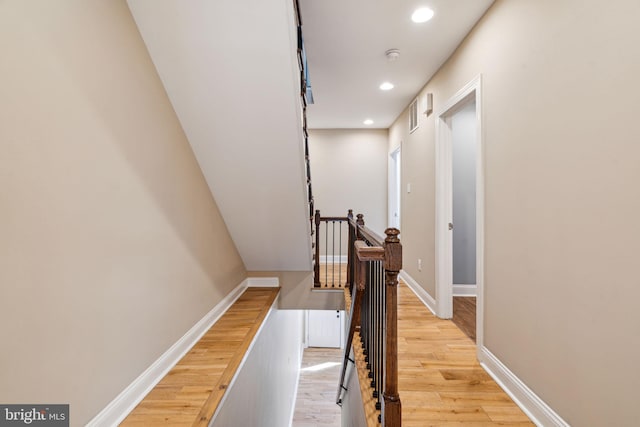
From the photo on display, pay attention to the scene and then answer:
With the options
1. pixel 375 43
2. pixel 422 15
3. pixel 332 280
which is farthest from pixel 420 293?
pixel 422 15

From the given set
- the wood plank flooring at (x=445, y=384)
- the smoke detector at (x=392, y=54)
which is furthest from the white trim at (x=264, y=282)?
the smoke detector at (x=392, y=54)

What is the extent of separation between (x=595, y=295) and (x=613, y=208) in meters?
0.38

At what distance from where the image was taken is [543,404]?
1.65m

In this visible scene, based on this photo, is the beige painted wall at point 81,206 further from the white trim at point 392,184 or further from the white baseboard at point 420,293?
the white trim at point 392,184

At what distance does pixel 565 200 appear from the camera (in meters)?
→ 1.51

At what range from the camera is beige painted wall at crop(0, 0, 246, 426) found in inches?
41.6

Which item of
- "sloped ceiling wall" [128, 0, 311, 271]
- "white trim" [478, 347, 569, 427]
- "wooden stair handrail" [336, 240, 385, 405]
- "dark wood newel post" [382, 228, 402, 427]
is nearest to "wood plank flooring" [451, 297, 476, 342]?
"white trim" [478, 347, 569, 427]

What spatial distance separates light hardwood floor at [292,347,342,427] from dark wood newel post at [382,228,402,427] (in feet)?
13.0

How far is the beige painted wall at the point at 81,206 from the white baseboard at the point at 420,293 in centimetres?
253

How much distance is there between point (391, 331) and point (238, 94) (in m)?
1.70

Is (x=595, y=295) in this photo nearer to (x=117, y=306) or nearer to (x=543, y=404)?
(x=543, y=404)

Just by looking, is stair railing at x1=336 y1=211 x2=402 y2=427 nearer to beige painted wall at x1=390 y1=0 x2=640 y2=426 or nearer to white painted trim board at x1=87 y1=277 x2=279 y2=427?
beige painted wall at x1=390 y1=0 x2=640 y2=426

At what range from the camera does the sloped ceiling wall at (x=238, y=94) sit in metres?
1.71

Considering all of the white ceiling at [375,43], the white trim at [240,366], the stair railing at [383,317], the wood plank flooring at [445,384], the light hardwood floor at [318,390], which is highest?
the white ceiling at [375,43]
